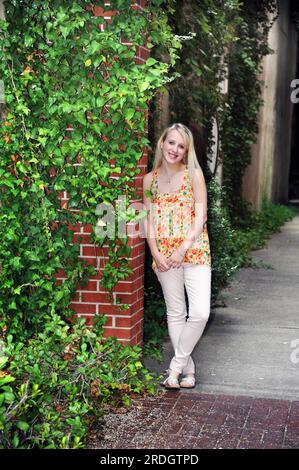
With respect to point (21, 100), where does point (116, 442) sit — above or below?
below

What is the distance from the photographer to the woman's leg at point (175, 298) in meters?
5.28

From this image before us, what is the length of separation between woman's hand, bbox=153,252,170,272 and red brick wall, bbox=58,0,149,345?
20 cm

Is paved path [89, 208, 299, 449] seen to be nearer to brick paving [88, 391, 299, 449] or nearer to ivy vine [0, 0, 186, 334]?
brick paving [88, 391, 299, 449]

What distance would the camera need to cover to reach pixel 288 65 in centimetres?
2133

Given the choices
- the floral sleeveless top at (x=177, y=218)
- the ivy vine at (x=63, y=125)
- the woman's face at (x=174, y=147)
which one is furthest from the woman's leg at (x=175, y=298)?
the woman's face at (x=174, y=147)

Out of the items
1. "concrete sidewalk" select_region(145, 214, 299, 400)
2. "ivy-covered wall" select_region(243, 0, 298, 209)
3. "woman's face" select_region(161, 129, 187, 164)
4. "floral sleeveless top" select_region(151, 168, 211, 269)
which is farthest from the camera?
"ivy-covered wall" select_region(243, 0, 298, 209)

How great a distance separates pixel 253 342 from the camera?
6.65 m

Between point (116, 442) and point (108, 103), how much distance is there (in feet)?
6.99

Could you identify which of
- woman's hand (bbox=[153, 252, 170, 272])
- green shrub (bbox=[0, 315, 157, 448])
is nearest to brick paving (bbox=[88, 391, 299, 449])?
green shrub (bbox=[0, 315, 157, 448])

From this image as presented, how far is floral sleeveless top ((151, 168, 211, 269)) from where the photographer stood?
5219mm

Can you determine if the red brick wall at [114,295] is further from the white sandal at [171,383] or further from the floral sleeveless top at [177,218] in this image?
the white sandal at [171,383]

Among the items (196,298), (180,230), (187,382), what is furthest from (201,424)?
(180,230)
